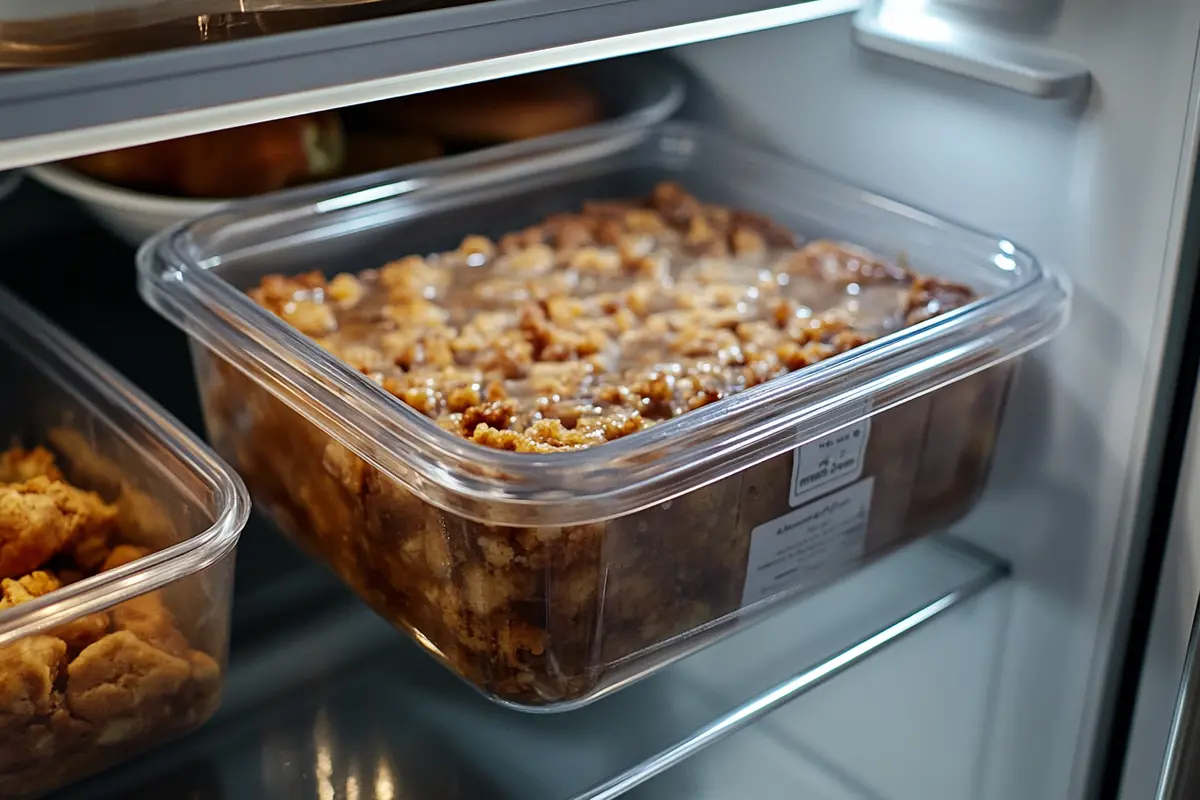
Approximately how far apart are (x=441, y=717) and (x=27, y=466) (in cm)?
26

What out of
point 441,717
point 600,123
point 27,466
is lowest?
point 441,717

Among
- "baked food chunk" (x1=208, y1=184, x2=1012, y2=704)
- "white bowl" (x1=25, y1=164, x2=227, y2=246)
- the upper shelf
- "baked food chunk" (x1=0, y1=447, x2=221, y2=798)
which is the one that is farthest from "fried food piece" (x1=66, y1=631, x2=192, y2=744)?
"white bowl" (x1=25, y1=164, x2=227, y2=246)

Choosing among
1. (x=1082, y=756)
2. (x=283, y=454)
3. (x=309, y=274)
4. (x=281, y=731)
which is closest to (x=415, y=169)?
(x=309, y=274)

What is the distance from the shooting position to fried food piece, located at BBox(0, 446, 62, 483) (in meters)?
0.67

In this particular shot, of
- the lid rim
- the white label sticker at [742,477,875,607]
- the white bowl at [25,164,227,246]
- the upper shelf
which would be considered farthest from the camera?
the white bowl at [25,164,227,246]

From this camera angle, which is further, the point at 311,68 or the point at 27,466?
the point at 27,466

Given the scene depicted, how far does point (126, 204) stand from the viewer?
801 millimetres

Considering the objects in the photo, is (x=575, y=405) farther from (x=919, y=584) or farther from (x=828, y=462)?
(x=919, y=584)

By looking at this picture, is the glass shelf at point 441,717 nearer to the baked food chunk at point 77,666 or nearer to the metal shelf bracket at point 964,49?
the baked food chunk at point 77,666

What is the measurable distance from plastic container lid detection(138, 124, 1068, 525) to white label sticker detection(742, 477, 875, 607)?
5 cm

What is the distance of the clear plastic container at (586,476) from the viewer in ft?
1.81

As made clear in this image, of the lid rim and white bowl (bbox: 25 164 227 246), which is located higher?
white bowl (bbox: 25 164 227 246)

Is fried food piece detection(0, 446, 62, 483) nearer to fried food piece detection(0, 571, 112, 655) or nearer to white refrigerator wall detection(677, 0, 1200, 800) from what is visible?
fried food piece detection(0, 571, 112, 655)

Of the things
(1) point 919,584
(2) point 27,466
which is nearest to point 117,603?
(2) point 27,466
